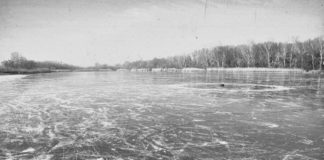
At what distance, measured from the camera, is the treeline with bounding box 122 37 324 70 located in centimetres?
5792

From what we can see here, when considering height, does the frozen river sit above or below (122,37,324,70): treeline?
below

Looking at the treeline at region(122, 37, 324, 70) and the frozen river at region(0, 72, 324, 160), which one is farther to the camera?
the treeline at region(122, 37, 324, 70)

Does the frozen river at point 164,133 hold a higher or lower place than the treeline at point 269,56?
lower

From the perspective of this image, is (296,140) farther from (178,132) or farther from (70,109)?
(70,109)

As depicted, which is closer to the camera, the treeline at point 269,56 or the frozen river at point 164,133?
the frozen river at point 164,133

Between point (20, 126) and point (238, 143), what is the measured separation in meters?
5.12

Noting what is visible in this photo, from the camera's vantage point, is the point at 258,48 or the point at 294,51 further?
the point at 258,48

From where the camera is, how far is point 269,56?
68812 mm

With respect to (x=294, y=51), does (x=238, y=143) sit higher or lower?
lower

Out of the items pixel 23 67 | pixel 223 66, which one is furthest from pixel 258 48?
pixel 23 67

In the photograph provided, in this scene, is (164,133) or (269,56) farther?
(269,56)

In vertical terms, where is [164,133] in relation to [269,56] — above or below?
below

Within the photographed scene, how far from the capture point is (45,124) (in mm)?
5785

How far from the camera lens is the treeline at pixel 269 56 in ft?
190
